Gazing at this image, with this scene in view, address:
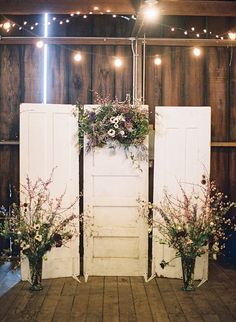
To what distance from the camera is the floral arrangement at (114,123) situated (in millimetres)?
5195

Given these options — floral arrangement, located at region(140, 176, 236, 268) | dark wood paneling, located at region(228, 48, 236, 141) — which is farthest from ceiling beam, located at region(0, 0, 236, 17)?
floral arrangement, located at region(140, 176, 236, 268)

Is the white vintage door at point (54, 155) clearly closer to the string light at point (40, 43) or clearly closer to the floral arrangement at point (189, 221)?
the floral arrangement at point (189, 221)

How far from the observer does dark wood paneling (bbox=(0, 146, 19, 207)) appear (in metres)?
6.46

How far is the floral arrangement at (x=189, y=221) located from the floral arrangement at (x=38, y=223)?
0.92 metres

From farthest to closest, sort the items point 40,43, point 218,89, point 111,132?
1. point 218,89
2. point 40,43
3. point 111,132

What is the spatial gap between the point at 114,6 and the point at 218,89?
6.64ft

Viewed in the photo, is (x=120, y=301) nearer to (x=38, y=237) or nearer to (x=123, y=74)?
(x=38, y=237)

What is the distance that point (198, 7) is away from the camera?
5316 millimetres

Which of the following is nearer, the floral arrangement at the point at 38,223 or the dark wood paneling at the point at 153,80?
the floral arrangement at the point at 38,223

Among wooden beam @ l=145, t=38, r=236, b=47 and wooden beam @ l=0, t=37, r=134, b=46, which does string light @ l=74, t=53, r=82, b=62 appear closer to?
wooden beam @ l=0, t=37, r=134, b=46

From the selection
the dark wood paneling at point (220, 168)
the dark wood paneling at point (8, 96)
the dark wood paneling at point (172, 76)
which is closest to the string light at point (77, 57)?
the dark wood paneling at point (8, 96)

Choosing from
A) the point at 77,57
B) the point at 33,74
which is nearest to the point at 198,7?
the point at 77,57

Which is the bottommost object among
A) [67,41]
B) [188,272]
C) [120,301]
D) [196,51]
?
[120,301]

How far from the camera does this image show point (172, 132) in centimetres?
536
